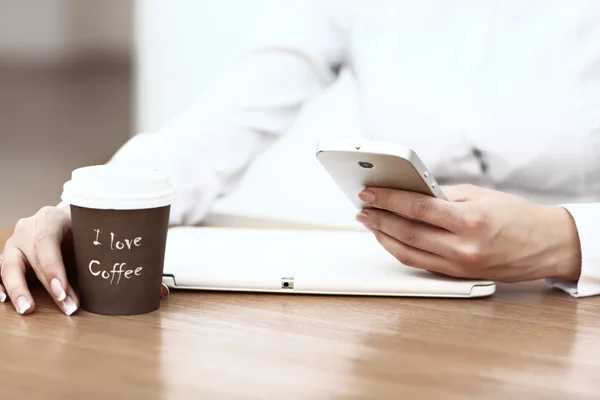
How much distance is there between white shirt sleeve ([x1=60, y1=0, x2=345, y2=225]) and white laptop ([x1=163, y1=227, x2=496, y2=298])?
0.32m

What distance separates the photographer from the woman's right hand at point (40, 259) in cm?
73

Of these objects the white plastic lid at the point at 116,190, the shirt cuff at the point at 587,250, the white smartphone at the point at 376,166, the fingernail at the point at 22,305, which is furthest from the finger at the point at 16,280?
the shirt cuff at the point at 587,250

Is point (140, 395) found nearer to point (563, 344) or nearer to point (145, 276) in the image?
point (145, 276)

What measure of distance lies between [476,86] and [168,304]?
71 centimetres

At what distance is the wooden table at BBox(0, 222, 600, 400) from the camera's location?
564 mm

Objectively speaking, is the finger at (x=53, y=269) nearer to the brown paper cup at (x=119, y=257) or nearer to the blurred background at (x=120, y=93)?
the brown paper cup at (x=119, y=257)

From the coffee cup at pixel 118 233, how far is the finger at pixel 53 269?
15 millimetres

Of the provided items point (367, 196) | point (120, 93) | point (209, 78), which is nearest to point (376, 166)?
point (367, 196)

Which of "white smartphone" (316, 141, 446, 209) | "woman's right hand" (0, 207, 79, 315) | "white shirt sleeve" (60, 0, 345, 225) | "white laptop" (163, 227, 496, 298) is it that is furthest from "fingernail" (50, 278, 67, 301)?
"white shirt sleeve" (60, 0, 345, 225)

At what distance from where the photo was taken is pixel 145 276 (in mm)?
715

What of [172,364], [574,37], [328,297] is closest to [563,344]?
[328,297]

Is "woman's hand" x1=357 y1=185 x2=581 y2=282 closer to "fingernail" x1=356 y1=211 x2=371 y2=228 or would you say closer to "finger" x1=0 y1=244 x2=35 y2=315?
"fingernail" x1=356 y1=211 x2=371 y2=228

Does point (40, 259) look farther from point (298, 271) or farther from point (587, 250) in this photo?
point (587, 250)

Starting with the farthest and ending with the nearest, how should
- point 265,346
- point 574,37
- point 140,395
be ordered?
point 574,37 → point 265,346 → point 140,395
